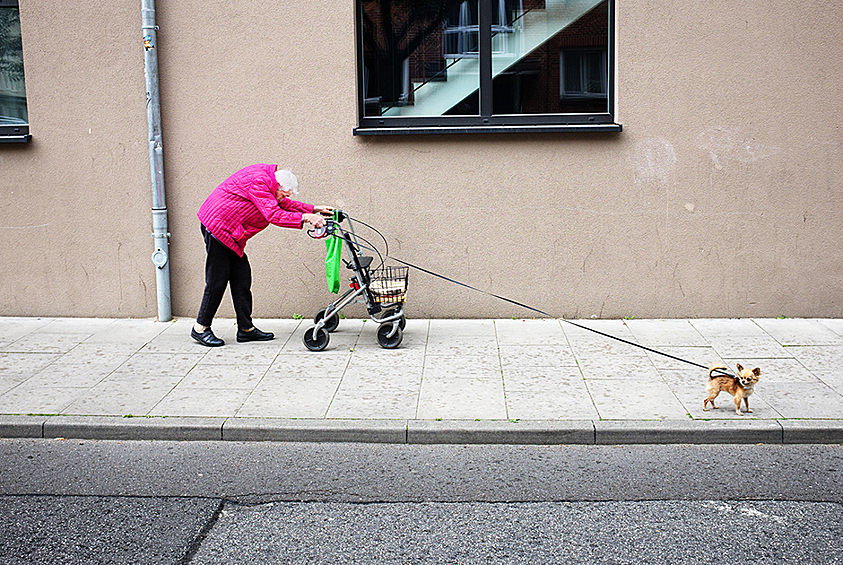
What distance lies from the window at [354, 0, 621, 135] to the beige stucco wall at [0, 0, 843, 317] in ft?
0.84

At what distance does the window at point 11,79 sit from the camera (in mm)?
8320

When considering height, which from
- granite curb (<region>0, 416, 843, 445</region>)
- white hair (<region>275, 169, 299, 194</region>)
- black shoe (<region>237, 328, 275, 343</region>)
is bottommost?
granite curb (<region>0, 416, 843, 445</region>)

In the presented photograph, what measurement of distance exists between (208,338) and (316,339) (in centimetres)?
101

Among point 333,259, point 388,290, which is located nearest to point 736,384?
point 388,290

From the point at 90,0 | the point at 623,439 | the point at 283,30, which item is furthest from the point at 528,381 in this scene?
the point at 90,0

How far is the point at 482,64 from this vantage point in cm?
817

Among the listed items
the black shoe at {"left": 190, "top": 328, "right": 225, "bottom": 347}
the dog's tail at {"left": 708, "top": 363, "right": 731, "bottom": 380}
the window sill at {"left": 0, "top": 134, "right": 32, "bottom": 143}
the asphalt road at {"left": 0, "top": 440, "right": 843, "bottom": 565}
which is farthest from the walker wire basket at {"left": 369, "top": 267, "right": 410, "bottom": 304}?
the window sill at {"left": 0, "top": 134, "right": 32, "bottom": 143}

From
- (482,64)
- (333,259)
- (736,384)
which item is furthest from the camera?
(482,64)

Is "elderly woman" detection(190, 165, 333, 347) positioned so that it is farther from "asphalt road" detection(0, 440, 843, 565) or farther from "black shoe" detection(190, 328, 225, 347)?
"asphalt road" detection(0, 440, 843, 565)

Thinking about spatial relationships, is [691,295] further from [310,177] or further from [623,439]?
[310,177]

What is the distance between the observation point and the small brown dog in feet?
18.3

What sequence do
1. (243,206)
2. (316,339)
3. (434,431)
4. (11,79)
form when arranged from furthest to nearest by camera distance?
(11,79) < (316,339) < (243,206) < (434,431)

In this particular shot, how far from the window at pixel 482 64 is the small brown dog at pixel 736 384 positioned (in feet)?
10.6

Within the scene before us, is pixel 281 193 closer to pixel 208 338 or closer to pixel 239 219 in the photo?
pixel 239 219
